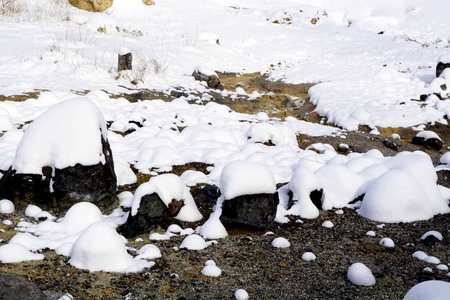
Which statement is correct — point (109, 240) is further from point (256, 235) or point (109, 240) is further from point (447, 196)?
point (447, 196)

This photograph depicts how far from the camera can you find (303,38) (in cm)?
1769

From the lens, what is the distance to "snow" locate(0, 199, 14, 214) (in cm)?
338

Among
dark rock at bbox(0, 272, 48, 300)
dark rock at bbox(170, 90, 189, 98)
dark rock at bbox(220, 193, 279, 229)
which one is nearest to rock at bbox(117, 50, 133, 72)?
dark rock at bbox(170, 90, 189, 98)

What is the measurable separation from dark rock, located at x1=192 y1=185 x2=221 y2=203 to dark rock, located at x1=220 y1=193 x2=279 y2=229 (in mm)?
654

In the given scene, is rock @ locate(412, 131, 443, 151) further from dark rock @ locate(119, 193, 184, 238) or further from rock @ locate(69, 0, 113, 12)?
rock @ locate(69, 0, 113, 12)

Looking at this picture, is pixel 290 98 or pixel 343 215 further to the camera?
pixel 290 98

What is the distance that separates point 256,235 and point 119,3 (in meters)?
20.4

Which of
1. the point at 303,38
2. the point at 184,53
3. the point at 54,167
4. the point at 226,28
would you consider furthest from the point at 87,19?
the point at 54,167

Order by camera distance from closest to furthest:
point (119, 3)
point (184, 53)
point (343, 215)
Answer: point (343, 215), point (184, 53), point (119, 3)

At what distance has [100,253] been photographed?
2.56 metres

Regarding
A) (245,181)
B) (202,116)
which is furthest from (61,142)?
(202,116)

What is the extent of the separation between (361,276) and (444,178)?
117 inches

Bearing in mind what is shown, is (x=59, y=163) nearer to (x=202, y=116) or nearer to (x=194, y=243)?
(x=194, y=243)

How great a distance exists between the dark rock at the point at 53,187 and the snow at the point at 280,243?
71.2 inches
